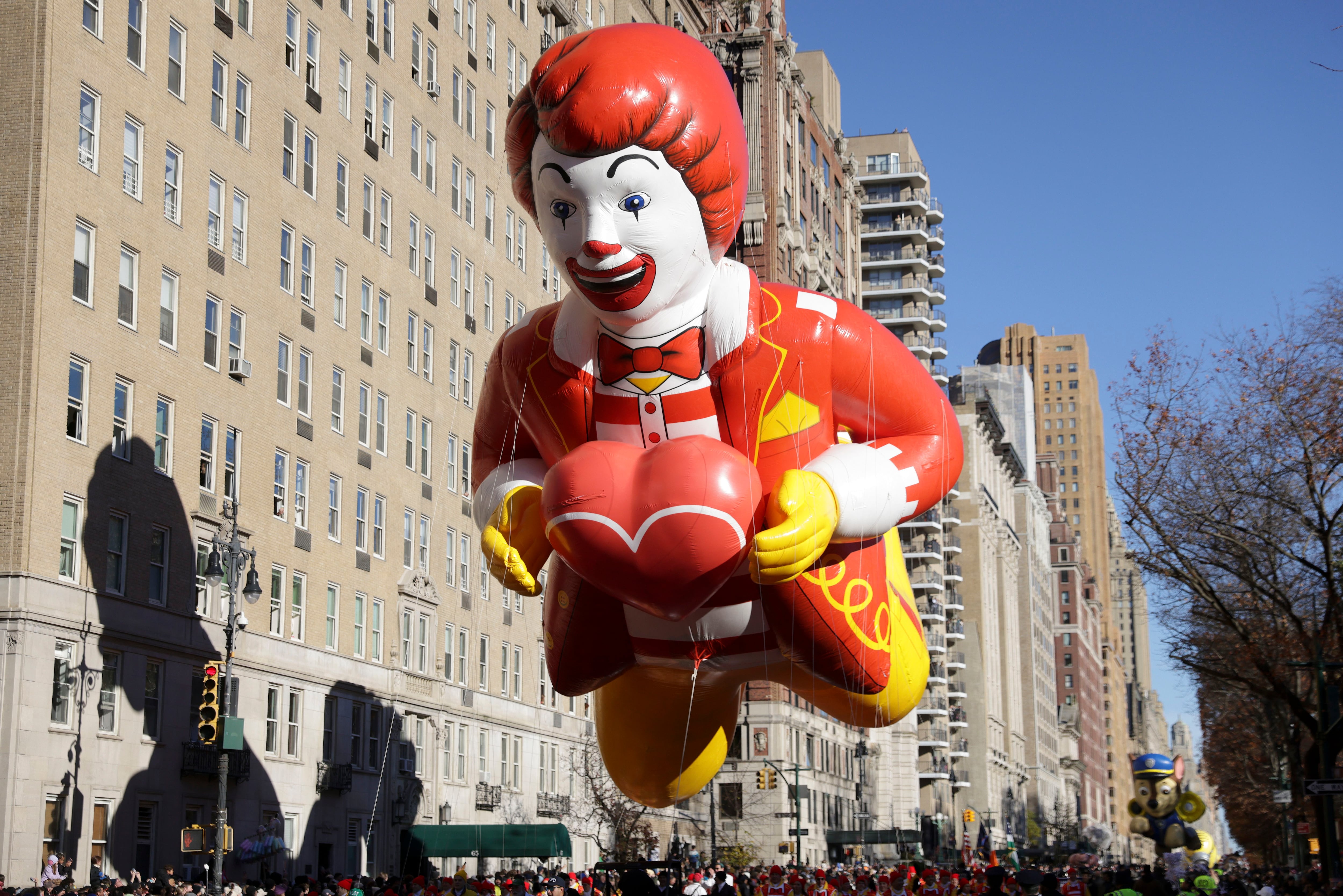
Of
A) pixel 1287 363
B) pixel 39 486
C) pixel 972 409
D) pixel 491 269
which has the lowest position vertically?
pixel 39 486

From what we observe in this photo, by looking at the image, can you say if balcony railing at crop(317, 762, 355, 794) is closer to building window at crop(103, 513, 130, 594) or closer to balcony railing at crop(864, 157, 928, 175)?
building window at crop(103, 513, 130, 594)

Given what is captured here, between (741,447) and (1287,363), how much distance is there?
18948mm

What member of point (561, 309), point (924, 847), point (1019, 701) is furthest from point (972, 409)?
point (561, 309)

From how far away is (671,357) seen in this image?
34.9 ft

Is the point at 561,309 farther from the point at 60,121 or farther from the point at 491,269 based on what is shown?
the point at 491,269

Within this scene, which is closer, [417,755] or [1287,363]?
[1287,363]

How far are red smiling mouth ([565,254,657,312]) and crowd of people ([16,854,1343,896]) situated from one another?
6.39 metres

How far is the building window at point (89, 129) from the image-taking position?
2789cm

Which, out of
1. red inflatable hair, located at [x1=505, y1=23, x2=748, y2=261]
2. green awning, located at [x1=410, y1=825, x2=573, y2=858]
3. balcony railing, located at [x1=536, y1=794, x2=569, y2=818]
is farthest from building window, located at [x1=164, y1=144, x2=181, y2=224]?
balcony railing, located at [x1=536, y1=794, x2=569, y2=818]

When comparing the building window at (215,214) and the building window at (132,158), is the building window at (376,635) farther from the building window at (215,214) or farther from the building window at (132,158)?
the building window at (132,158)

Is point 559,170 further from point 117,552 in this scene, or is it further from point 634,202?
point 117,552

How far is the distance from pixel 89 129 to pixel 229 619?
9.56 metres

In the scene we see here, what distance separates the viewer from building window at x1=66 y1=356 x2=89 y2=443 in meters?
27.2

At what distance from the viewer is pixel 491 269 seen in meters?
47.5
